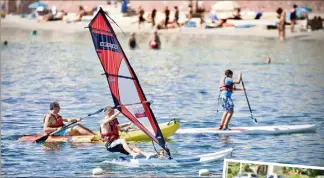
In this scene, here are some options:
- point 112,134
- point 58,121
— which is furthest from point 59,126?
point 112,134

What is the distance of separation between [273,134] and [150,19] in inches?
75.1

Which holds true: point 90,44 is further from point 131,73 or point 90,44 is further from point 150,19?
point 131,73

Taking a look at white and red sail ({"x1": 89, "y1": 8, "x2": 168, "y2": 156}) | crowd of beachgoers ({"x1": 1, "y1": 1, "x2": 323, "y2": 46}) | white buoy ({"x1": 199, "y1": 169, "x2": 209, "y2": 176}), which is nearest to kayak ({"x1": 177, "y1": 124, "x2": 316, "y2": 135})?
white and red sail ({"x1": 89, "y1": 8, "x2": 168, "y2": 156})

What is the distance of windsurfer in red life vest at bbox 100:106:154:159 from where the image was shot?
9656 millimetres

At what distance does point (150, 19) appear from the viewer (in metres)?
11.0

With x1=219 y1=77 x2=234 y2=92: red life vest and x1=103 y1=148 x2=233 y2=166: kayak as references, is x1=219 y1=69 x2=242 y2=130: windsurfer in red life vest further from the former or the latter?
x1=103 y1=148 x2=233 y2=166: kayak

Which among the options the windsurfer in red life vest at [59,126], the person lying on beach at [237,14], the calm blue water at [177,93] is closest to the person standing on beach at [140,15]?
the calm blue water at [177,93]

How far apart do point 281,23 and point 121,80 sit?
Result: 1631 mm

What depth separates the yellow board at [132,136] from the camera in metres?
9.76

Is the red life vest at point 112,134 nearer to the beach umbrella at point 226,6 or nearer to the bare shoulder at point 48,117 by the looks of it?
the bare shoulder at point 48,117

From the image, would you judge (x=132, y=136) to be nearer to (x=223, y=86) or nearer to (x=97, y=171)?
(x=97, y=171)

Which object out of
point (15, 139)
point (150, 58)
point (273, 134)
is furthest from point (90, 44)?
point (273, 134)

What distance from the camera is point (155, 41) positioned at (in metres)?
11.2

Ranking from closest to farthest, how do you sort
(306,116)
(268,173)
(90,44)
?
1. (268,173)
2. (306,116)
3. (90,44)
